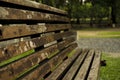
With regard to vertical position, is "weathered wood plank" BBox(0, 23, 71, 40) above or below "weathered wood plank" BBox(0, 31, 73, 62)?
above

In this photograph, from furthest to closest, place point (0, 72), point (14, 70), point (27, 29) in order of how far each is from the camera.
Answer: point (27, 29) → point (14, 70) → point (0, 72)

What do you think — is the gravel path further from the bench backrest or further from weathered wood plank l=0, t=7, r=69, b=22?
weathered wood plank l=0, t=7, r=69, b=22

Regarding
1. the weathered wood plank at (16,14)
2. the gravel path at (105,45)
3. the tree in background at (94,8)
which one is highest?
the weathered wood plank at (16,14)

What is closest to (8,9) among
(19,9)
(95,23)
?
(19,9)

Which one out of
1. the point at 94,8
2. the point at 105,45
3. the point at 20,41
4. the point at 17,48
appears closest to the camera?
the point at 17,48

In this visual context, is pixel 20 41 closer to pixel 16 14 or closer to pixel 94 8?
pixel 16 14

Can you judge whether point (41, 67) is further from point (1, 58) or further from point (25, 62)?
point (1, 58)

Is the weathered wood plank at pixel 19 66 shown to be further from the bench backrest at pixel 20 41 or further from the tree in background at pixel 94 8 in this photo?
the tree in background at pixel 94 8

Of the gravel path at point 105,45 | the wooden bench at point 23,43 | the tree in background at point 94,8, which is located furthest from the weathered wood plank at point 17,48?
the tree in background at point 94,8

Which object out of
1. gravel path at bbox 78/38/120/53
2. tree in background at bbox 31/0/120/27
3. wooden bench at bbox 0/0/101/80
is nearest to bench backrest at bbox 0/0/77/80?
wooden bench at bbox 0/0/101/80

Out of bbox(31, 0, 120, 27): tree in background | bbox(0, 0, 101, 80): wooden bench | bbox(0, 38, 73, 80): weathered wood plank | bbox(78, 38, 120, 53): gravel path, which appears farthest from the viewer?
bbox(31, 0, 120, 27): tree in background

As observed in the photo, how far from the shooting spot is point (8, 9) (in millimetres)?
2580

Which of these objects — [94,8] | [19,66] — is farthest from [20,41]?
[94,8]

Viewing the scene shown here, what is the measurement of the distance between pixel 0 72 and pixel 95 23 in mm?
44990
